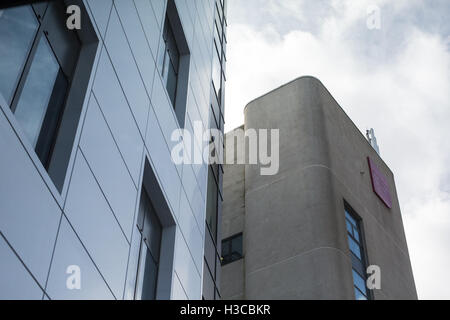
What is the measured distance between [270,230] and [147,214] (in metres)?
21.3

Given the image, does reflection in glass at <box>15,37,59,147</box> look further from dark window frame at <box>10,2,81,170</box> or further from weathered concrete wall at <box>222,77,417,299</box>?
weathered concrete wall at <box>222,77,417,299</box>

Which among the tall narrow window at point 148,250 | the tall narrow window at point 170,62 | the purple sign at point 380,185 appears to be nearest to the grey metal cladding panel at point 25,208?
the tall narrow window at point 148,250

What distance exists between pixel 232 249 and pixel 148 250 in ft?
77.5

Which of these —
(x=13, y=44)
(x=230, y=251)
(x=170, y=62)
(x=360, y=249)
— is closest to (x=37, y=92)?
(x=13, y=44)

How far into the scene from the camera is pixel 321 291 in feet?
98.9

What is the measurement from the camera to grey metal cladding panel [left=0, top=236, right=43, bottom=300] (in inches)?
270

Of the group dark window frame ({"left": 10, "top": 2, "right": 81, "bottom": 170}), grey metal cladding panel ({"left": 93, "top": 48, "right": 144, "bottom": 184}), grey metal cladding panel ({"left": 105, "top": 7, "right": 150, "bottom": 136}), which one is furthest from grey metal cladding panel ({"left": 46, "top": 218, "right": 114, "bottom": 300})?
grey metal cladding panel ({"left": 105, "top": 7, "right": 150, "bottom": 136})

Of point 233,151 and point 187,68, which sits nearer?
point 187,68

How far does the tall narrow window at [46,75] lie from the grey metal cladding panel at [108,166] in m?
0.42

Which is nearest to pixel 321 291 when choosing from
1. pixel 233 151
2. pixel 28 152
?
pixel 233 151

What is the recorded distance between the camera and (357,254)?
34.4 metres

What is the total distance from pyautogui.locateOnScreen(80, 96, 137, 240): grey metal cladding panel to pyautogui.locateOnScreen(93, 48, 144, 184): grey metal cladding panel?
0.87 feet

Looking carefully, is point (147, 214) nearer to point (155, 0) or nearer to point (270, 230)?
point (155, 0)

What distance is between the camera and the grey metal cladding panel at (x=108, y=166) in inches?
397
